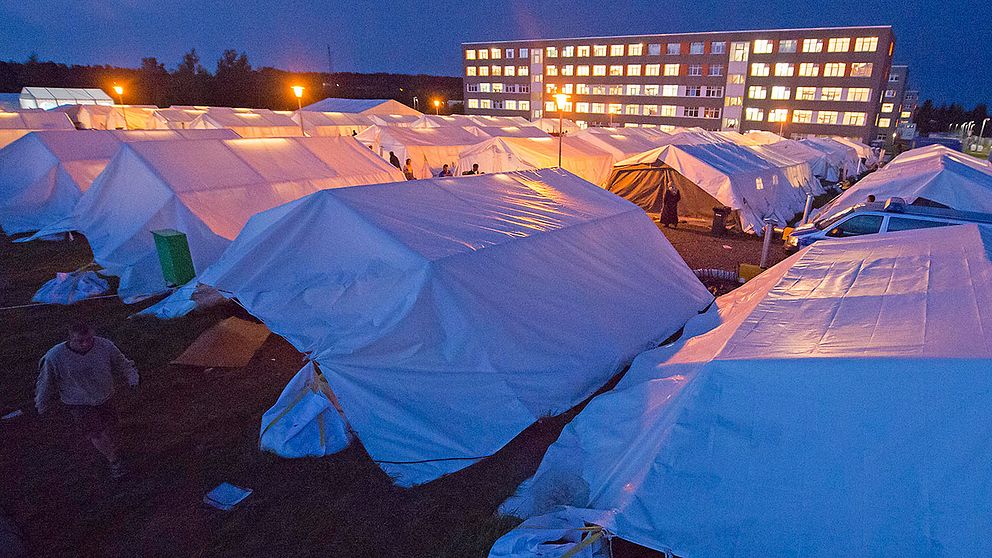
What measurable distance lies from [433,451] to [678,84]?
65.9m

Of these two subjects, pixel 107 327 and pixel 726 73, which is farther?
pixel 726 73

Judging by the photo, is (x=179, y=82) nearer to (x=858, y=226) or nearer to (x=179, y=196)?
(x=179, y=196)

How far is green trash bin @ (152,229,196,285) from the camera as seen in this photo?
989cm

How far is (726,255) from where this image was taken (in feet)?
45.6

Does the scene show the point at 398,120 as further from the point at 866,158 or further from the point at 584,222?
the point at 866,158

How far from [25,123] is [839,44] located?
2583 inches

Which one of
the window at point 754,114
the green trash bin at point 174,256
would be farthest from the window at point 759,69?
the green trash bin at point 174,256

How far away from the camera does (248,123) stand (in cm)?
3250

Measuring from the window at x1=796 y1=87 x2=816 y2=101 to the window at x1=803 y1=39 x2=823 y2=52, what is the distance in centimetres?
378

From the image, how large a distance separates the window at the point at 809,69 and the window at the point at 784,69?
0.74 metres

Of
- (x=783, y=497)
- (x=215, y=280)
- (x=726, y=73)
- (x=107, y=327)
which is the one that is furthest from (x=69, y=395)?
(x=726, y=73)

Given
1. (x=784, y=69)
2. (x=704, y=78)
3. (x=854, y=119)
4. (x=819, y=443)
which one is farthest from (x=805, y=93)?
(x=819, y=443)

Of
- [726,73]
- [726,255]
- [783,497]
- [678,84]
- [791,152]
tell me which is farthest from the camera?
[678,84]

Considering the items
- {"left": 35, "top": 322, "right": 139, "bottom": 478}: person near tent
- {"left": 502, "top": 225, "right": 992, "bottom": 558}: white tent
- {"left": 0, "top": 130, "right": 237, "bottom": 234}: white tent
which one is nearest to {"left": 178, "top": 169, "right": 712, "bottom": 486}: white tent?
{"left": 502, "top": 225, "right": 992, "bottom": 558}: white tent
